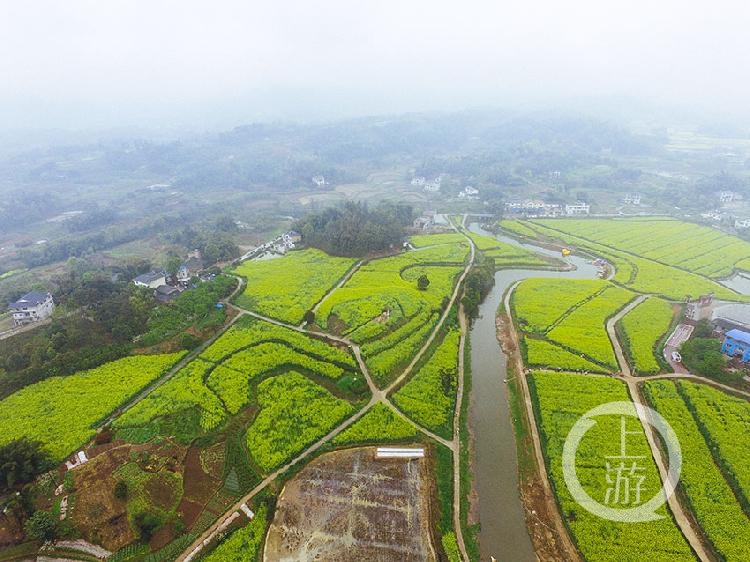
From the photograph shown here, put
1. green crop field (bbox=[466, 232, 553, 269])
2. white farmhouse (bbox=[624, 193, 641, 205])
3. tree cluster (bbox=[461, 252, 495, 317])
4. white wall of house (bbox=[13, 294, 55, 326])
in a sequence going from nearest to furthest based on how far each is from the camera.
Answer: white wall of house (bbox=[13, 294, 55, 326]) < tree cluster (bbox=[461, 252, 495, 317]) < green crop field (bbox=[466, 232, 553, 269]) < white farmhouse (bbox=[624, 193, 641, 205])

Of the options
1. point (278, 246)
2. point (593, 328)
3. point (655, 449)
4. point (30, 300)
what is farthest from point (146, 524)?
point (278, 246)

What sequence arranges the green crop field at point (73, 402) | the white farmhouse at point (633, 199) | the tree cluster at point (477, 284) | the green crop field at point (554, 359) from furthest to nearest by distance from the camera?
the white farmhouse at point (633, 199) < the tree cluster at point (477, 284) < the green crop field at point (554, 359) < the green crop field at point (73, 402)

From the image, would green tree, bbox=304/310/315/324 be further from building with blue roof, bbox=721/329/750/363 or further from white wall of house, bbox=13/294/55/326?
building with blue roof, bbox=721/329/750/363

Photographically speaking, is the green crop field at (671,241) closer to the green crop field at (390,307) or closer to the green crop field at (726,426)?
the green crop field at (390,307)

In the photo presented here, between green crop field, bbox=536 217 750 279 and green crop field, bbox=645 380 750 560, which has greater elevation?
green crop field, bbox=645 380 750 560

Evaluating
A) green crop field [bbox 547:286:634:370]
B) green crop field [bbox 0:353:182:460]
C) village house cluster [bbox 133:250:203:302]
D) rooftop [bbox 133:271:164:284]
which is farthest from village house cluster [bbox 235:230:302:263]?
green crop field [bbox 547:286:634:370]

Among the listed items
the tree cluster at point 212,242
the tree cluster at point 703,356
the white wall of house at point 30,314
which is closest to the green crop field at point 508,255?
the tree cluster at point 703,356

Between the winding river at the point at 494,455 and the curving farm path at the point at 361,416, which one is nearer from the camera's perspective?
the curving farm path at the point at 361,416

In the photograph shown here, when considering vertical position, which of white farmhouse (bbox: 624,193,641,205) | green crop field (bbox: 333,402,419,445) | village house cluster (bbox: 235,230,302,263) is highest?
green crop field (bbox: 333,402,419,445)
